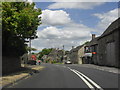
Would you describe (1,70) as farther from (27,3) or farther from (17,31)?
(27,3)

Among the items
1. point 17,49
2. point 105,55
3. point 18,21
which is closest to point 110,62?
point 105,55

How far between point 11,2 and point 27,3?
3.06 m

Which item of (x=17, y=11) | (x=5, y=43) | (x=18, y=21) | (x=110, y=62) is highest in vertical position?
(x=17, y=11)

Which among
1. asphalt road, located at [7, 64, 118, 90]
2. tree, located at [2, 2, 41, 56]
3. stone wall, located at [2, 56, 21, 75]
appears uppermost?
tree, located at [2, 2, 41, 56]

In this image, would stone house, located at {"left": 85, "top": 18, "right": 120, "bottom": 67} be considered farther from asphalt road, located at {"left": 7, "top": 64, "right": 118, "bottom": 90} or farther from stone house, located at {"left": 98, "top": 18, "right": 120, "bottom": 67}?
asphalt road, located at {"left": 7, "top": 64, "right": 118, "bottom": 90}

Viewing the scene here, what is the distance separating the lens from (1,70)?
64.7 feet

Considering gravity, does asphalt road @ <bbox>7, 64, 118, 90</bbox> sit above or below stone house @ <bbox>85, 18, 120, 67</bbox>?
below

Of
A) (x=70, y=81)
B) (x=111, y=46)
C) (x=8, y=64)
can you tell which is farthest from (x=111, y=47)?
(x=70, y=81)

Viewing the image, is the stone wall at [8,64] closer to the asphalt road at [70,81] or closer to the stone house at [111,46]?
the asphalt road at [70,81]

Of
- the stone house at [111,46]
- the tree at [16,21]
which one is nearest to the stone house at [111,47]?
the stone house at [111,46]

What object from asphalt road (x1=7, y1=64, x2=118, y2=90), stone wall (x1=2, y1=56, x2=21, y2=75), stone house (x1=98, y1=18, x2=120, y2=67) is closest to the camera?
asphalt road (x1=7, y1=64, x2=118, y2=90)

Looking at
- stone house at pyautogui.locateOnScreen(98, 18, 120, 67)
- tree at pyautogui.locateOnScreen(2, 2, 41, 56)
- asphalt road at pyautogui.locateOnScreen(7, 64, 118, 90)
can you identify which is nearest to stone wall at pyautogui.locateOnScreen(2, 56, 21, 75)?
tree at pyautogui.locateOnScreen(2, 2, 41, 56)

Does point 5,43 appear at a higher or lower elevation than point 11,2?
lower

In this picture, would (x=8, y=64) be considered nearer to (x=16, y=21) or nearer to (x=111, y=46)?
(x=16, y=21)
